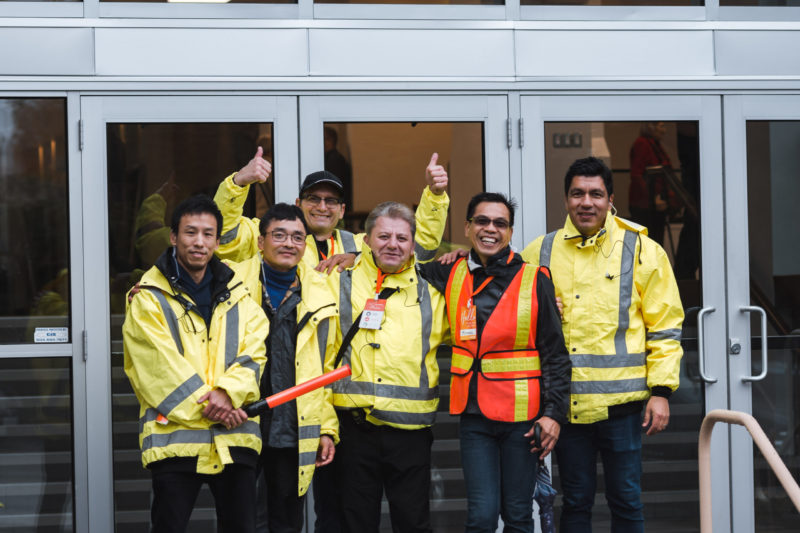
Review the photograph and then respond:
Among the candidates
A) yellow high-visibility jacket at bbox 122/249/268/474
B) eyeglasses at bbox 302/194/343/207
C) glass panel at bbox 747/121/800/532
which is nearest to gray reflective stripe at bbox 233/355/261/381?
yellow high-visibility jacket at bbox 122/249/268/474

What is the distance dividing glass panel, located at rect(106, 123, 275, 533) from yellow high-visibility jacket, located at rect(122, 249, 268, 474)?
1140 millimetres

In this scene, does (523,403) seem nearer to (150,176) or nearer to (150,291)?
(150,291)

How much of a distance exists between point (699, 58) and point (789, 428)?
2096mm

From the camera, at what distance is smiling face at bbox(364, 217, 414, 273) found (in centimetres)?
394

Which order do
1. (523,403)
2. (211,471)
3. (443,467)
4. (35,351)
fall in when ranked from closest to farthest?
(211,471)
(523,403)
(35,351)
(443,467)

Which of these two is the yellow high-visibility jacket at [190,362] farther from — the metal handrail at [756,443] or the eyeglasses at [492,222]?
the metal handrail at [756,443]

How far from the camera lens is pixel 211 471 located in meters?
3.56

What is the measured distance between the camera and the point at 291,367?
3.85m

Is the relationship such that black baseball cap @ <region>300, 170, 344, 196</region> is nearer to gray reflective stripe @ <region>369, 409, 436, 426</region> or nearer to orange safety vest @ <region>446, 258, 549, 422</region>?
orange safety vest @ <region>446, 258, 549, 422</region>

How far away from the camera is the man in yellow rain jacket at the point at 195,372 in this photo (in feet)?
11.5

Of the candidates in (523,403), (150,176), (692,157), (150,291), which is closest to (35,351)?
(150,176)

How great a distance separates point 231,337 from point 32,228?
1687 mm

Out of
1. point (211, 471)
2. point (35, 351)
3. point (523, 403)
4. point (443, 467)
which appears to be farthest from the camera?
point (443, 467)

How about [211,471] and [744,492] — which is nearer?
[211,471]
